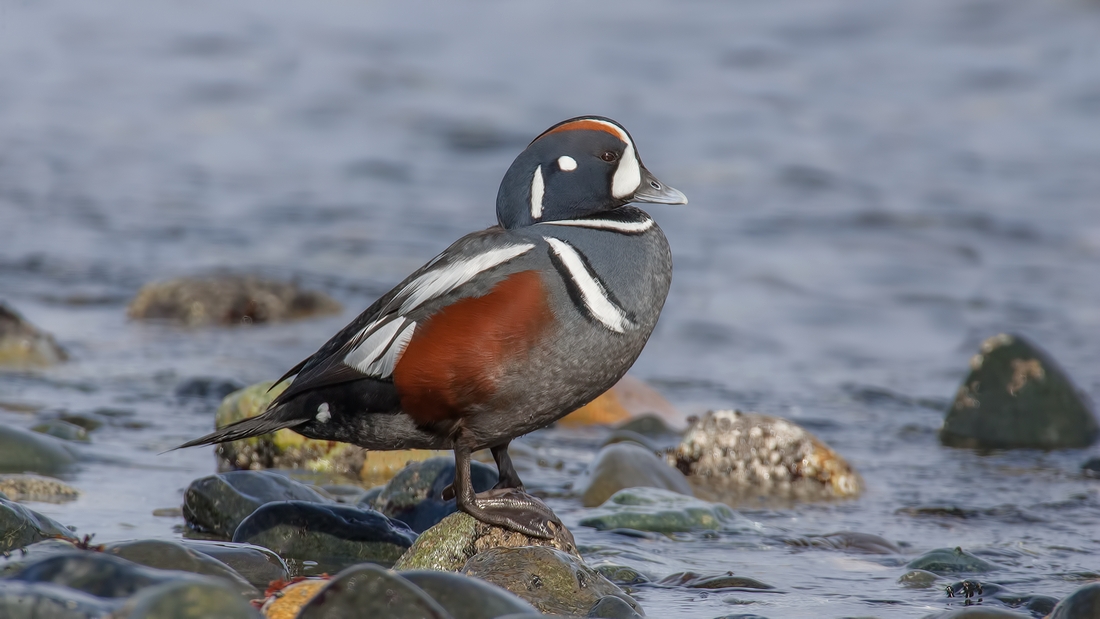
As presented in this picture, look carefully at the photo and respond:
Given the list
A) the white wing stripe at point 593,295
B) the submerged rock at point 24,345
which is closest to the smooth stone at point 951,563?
Answer: the white wing stripe at point 593,295

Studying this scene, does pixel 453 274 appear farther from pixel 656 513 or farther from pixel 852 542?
pixel 852 542

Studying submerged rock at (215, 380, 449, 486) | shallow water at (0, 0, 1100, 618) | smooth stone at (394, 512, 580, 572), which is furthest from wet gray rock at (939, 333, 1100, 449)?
smooth stone at (394, 512, 580, 572)

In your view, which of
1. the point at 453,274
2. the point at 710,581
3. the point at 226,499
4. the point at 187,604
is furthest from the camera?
the point at 226,499

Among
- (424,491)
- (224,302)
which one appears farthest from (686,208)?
(424,491)

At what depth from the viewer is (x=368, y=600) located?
3.33 m

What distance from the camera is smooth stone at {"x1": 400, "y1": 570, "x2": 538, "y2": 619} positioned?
3.58 m

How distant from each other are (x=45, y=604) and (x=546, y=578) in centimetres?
160

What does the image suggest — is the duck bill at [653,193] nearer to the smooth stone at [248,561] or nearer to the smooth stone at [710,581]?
the smooth stone at [710,581]

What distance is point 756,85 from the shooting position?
17.4 meters

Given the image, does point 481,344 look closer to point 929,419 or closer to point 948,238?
point 929,419

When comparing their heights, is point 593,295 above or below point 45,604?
above

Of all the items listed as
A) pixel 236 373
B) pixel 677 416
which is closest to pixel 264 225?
pixel 236 373

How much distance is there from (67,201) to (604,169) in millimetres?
10014

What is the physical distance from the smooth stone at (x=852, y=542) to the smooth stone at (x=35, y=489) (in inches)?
125
